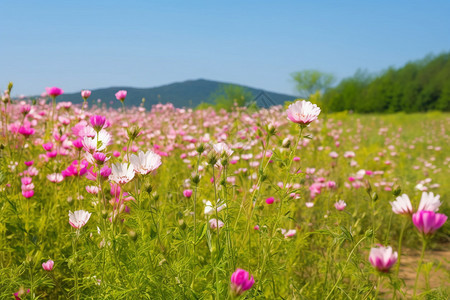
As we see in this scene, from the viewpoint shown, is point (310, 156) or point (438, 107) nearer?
point (310, 156)

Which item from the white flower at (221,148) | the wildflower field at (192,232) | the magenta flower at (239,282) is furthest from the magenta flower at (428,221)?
the white flower at (221,148)

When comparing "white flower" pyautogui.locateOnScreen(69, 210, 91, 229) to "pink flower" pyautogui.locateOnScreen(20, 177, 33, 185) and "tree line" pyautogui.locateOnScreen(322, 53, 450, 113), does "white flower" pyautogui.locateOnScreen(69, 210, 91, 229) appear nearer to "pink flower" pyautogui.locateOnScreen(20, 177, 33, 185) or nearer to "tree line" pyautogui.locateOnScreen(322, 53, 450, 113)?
"pink flower" pyautogui.locateOnScreen(20, 177, 33, 185)

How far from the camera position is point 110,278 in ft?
4.13

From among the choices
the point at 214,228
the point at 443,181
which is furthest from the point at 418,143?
the point at 214,228

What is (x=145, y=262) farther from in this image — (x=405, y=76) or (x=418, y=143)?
(x=405, y=76)

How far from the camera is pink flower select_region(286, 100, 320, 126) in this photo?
1.14 m

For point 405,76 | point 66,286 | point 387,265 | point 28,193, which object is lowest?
point 66,286

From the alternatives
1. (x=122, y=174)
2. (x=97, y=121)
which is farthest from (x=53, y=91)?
(x=122, y=174)

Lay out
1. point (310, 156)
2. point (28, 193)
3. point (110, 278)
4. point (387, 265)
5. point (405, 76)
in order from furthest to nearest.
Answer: point (405, 76) < point (310, 156) < point (28, 193) < point (110, 278) < point (387, 265)

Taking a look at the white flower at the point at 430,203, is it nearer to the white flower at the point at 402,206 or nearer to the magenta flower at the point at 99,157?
the white flower at the point at 402,206

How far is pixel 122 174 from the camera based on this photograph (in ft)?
3.60

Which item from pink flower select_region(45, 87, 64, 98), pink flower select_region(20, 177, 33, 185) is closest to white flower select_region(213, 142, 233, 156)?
pink flower select_region(20, 177, 33, 185)

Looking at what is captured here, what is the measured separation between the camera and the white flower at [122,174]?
1.07m

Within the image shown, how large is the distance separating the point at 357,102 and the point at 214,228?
104 feet
